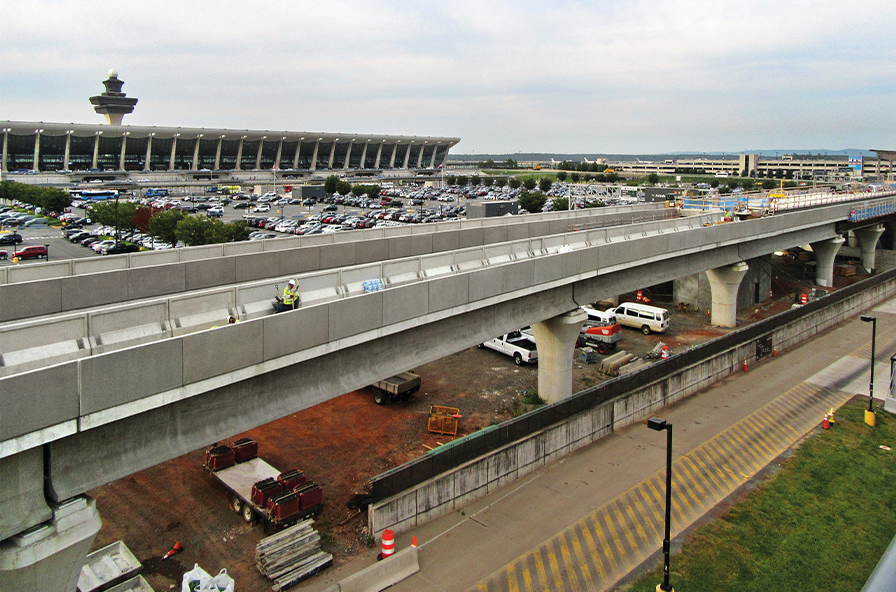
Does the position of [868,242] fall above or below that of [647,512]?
above

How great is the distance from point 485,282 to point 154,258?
368 inches

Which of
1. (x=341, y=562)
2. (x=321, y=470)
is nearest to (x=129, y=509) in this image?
(x=321, y=470)

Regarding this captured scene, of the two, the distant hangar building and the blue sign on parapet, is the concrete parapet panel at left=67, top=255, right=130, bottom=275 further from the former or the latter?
the distant hangar building

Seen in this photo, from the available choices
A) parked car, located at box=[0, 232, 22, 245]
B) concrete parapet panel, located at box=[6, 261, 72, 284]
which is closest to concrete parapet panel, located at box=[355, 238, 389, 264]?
concrete parapet panel, located at box=[6, 261, 72, 284]

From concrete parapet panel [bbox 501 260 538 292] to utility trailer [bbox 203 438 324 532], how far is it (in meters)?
7.75

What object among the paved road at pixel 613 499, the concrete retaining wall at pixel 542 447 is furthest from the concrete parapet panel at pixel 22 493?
the concrete retaining wall at pixel 542 447

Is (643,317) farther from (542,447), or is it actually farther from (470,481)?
(470,481)

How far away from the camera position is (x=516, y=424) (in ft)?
57.8

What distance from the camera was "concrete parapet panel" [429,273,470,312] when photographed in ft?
50.7

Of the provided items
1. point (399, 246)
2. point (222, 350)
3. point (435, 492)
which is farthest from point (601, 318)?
point (222, 350)

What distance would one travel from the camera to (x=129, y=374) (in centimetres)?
934

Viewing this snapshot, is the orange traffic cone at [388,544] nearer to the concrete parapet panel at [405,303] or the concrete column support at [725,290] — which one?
the concrete parapet panel at [405,303]

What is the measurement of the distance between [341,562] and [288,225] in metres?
57.9

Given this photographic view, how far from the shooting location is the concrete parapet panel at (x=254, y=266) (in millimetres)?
17750
